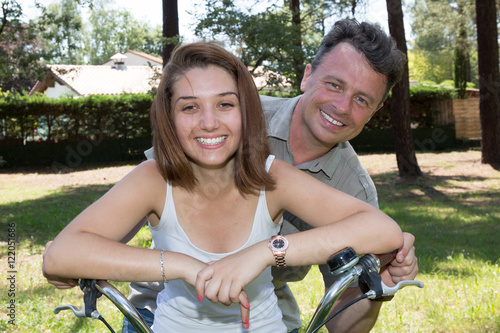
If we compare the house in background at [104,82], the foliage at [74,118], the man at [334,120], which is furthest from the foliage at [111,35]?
the man at [334,120]

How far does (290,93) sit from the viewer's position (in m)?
11.2

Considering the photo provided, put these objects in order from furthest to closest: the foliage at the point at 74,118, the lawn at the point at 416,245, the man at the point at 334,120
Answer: the foliage at the point at 74,118 < the lawn at the point at 416,245 < the man at the point at 334,120

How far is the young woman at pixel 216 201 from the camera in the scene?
187cm

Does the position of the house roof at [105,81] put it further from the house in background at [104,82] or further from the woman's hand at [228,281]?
the woman's hand at [228,281]

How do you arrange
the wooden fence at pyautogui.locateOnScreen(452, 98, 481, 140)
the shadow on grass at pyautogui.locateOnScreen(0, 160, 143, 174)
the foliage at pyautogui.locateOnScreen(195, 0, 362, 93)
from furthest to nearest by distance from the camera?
the wooden fence at pyautogui.locateOnScreen(452, 98, 481, 140) < the shadow on grass at pyautogui.locateOnScreen(0, 160, 143, 174) < the foliage at pyautogui.locateOnScreen(195, 0, 362, 93)

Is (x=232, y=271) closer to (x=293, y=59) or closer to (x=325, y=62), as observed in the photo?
(x=325, y=62)

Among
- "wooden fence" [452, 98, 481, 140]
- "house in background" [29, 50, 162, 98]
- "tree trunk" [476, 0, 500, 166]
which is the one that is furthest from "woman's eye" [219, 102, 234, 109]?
"house in background" [29, 50, 162, 98]

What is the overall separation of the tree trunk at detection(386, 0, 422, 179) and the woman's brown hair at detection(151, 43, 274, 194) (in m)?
9.85

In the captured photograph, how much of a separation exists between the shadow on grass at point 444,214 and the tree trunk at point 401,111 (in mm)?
371

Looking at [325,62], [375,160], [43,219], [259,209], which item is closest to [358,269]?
[259,209]

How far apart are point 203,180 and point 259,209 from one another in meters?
0.27

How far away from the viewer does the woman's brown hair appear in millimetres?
2062

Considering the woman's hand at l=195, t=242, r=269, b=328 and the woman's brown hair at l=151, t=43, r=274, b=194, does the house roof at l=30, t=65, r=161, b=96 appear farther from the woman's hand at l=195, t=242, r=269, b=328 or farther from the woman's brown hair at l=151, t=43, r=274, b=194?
the woman's hand at l=195, t=242, r=269, b=328

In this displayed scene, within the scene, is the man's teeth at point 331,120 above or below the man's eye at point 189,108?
below
